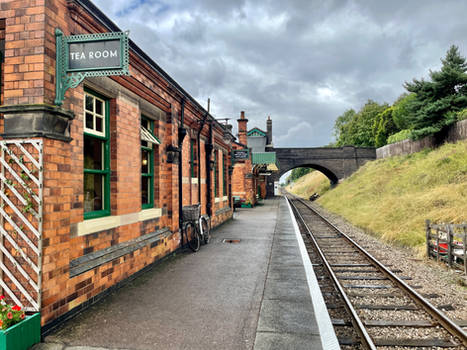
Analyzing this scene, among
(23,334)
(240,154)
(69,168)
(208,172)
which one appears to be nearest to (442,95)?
(240,154)

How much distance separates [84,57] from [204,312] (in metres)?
3.73

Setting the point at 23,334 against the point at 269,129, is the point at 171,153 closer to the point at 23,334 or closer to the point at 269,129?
the point at 23,334

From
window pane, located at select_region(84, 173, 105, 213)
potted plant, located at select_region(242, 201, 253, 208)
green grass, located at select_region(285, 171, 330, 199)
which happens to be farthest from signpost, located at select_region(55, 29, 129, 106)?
green grass, located at select_region(285, 171, 330, 199)

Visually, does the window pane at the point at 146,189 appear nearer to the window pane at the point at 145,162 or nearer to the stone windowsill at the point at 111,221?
the window pane at the point at 145,162

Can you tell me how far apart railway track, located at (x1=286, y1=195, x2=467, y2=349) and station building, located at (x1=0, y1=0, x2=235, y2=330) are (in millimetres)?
3620

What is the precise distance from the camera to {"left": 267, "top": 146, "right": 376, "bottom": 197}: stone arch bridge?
1521 inches

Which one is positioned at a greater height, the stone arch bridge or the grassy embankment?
the stone arch bridge

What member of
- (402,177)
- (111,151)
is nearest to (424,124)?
(402,177)

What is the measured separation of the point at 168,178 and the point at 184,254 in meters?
2.04

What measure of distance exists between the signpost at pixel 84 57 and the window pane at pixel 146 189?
10.9 ft

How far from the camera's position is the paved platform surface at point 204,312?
3.38 metres

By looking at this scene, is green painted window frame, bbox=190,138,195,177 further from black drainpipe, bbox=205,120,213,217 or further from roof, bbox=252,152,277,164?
roof, bbox=252,152,277,164

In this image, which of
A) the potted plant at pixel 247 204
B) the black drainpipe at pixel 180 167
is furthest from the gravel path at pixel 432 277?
the potted plant at pixel 247 204

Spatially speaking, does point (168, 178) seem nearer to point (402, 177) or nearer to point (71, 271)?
point (71, 271)
